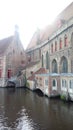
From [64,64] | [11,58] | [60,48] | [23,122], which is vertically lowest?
[23,122]

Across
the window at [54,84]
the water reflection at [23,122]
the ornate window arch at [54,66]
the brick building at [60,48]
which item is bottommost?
the water reflection at [23,122]

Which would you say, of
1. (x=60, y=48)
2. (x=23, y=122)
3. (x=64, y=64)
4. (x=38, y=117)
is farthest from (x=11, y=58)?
(x=23, y=122)

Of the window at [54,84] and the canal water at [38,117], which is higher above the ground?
the window at [54,84]

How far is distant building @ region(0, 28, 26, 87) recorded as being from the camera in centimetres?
3872

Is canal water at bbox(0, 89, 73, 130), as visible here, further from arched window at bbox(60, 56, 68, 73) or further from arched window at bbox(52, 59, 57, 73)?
arched window at bbox(52, 59, 57, 73)

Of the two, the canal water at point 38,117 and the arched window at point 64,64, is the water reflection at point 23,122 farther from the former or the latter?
the arched window at point 64,64

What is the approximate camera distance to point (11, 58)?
39688 mm

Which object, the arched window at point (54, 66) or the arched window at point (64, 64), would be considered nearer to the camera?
the arched window at point (64, 64)

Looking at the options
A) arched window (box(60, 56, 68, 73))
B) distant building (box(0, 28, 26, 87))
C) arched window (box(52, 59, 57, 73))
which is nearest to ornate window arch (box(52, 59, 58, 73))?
arched window (box(52, 59, 57, 73))

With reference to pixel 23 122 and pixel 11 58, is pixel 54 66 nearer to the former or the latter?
pixel 11 58

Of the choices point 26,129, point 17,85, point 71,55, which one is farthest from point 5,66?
point 26,129

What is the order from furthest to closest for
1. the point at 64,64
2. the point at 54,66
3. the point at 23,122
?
the point at 54,66 < the point at 64,64 < the point at 23,122

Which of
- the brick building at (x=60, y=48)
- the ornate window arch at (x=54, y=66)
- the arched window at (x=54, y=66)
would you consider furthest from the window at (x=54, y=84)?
the arched window at (x=54, y=66)

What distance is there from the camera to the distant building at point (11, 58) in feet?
127
